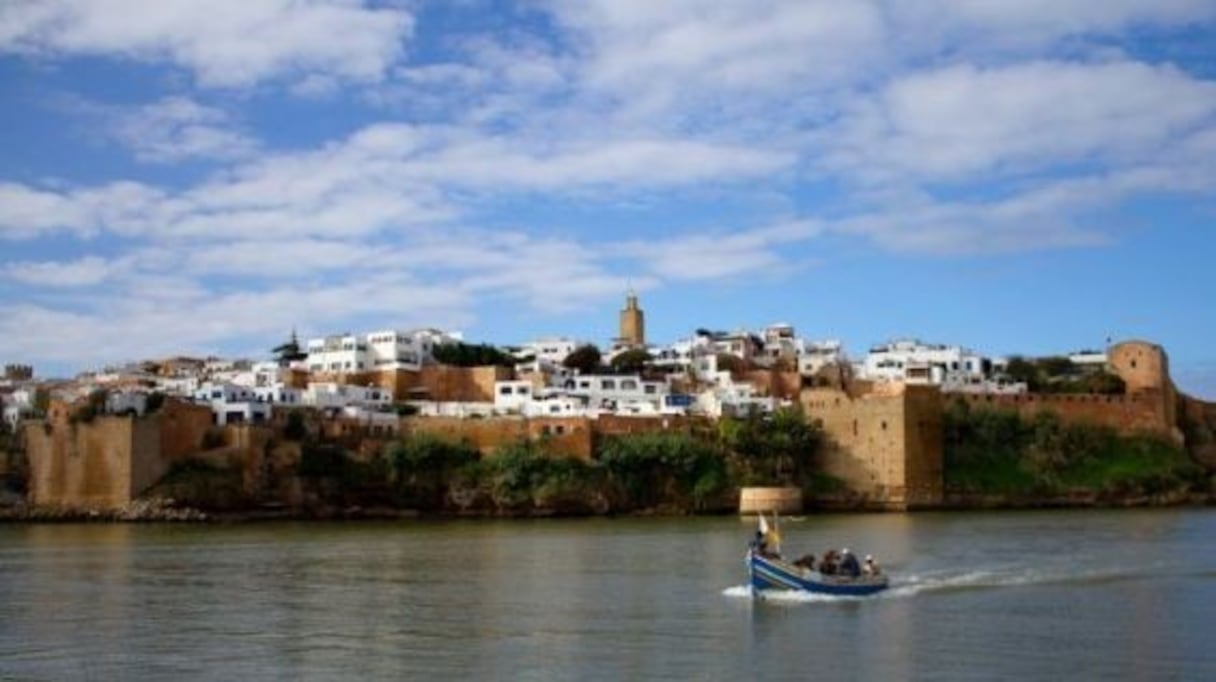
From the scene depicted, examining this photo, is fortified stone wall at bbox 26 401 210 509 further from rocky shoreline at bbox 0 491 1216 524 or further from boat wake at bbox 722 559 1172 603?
boat wake at bbox 722 559 1172 603

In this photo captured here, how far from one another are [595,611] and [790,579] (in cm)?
322

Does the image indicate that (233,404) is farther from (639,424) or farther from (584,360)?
(584,360)

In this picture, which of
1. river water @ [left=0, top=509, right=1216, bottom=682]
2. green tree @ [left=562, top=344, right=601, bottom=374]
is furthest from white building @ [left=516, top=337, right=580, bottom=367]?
river water @ [left=0, top=509, right=1216, bottom=682]

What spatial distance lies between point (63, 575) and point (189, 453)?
20.0m

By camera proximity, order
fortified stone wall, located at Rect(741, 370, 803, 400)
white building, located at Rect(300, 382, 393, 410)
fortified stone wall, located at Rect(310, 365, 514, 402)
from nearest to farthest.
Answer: white building, located at Rect(300, 382, 393, 410) < fortified stone wall, located at Rect(310, 365, 514, 402) < fortified stone wall, located at Rect(741, 370, 803, 400)

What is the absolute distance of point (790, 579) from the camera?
2370 centimetres

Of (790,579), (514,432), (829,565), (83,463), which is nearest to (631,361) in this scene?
(514,432)

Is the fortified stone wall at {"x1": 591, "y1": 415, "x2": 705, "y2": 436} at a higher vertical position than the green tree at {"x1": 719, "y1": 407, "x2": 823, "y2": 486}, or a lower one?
higher

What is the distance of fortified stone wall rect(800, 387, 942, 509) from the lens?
5016 cm

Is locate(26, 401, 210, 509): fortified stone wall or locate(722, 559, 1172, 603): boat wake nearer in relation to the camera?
locate(722, 559, 1172, 603): boat wake

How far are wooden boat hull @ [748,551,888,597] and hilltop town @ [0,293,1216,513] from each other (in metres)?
26.2

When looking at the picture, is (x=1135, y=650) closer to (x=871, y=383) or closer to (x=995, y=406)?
(x=995, y=406)

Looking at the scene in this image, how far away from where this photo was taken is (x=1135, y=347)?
59.6 meters

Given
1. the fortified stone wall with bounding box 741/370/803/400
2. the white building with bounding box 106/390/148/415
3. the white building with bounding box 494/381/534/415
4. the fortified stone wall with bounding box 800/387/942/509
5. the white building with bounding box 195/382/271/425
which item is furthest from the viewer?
the fortified stone wall with bounding box 741/370/803/400
